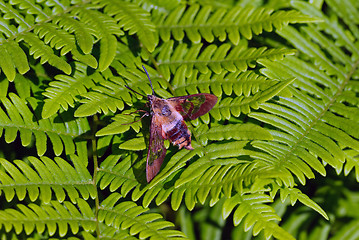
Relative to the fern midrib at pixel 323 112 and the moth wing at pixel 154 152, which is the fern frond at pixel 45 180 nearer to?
the moth wing at pixel 154 152

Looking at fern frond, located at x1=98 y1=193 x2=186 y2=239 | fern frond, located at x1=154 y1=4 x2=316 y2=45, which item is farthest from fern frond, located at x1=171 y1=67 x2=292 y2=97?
fern frond, located at x1=98 y1=193 x2=186 y2=239

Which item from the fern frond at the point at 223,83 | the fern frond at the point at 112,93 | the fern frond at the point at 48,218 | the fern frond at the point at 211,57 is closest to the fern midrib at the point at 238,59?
the fern frond at the point at 211,57

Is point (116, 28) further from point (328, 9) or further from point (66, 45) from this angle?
point (328, 9)

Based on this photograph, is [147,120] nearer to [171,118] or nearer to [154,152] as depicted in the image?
[171,118]

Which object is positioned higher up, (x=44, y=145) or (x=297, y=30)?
(x=297, y=30)

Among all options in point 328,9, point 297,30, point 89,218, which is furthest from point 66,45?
point 328,9

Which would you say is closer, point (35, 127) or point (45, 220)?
point (45, 220)

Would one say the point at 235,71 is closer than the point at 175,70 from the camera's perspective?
Yes

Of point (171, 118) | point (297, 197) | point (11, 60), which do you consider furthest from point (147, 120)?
point (297, 197)

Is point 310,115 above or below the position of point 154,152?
above
